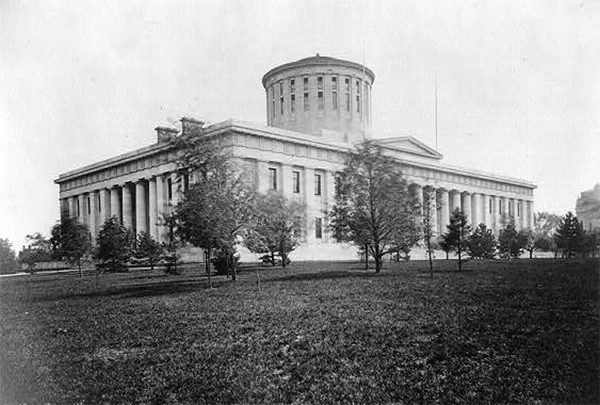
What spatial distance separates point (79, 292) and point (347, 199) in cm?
1216

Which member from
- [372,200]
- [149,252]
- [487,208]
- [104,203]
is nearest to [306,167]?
[149,252]

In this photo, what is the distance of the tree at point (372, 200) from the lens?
74.1ft

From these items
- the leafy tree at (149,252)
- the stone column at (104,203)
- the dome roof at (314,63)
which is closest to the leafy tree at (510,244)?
the dome roof at (314,63)

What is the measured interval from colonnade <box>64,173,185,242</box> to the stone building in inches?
4.2

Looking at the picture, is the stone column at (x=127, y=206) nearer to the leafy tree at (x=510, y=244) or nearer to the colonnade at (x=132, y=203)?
the colonnade at (x=132, y=203)

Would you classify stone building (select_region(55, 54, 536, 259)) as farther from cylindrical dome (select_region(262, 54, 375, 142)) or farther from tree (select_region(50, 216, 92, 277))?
tree (select_region(50, 216, 92, 277))

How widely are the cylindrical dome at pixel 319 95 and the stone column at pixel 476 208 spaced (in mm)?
21652

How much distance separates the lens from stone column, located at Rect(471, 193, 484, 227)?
68562mm

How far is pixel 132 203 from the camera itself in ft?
187

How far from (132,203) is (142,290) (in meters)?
39.7

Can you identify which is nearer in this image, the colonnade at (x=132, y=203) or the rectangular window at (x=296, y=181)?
the rectangular window at (x=296, y=181)

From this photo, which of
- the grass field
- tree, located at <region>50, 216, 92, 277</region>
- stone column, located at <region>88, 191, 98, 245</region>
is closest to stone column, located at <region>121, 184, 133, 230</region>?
stone column, located at <region>88, 191, 98, 245</region>

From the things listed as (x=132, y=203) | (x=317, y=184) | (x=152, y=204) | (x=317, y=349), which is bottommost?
(x=317, y=349)

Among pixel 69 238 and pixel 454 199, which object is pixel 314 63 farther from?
pixel 69 238
